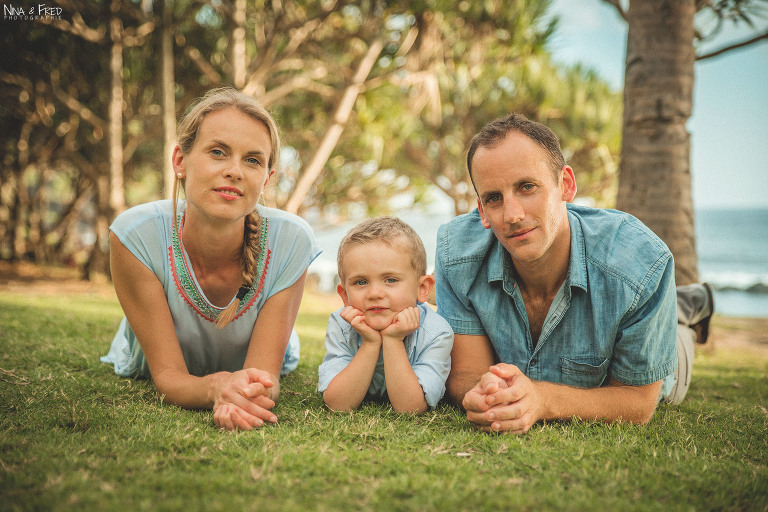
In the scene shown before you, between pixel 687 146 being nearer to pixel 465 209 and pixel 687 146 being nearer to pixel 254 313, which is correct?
pixel 254 313

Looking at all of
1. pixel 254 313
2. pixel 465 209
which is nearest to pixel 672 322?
pixel 254 313

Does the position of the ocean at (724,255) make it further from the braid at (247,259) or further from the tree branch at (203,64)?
the tree branch at (203,64)

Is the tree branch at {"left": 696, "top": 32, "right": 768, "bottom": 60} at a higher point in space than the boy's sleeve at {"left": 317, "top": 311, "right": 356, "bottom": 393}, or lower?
higher

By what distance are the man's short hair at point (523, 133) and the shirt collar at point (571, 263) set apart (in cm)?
36

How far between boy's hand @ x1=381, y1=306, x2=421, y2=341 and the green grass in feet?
1.39

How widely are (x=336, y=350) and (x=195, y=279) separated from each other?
920 millimetres

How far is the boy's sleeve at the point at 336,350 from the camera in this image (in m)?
3.05

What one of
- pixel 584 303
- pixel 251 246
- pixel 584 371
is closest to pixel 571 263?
pixel 584 303

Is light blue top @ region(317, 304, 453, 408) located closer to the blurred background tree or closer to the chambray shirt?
the chambray shirt

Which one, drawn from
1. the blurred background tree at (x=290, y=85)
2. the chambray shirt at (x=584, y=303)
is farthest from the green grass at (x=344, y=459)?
the blurred background tree at (x=290, y=85)

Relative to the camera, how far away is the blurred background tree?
976 cm

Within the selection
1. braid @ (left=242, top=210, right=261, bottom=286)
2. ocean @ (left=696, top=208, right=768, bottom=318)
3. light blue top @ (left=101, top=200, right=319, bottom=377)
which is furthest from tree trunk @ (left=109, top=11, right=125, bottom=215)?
ocean @ (left=696, top=208, right=768, bottom=318)

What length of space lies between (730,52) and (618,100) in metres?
10.5

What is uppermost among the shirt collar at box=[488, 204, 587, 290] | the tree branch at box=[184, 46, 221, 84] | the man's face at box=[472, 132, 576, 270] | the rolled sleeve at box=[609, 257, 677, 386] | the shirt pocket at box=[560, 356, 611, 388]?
the tree branch at box=[184, 46, 221, 84]
